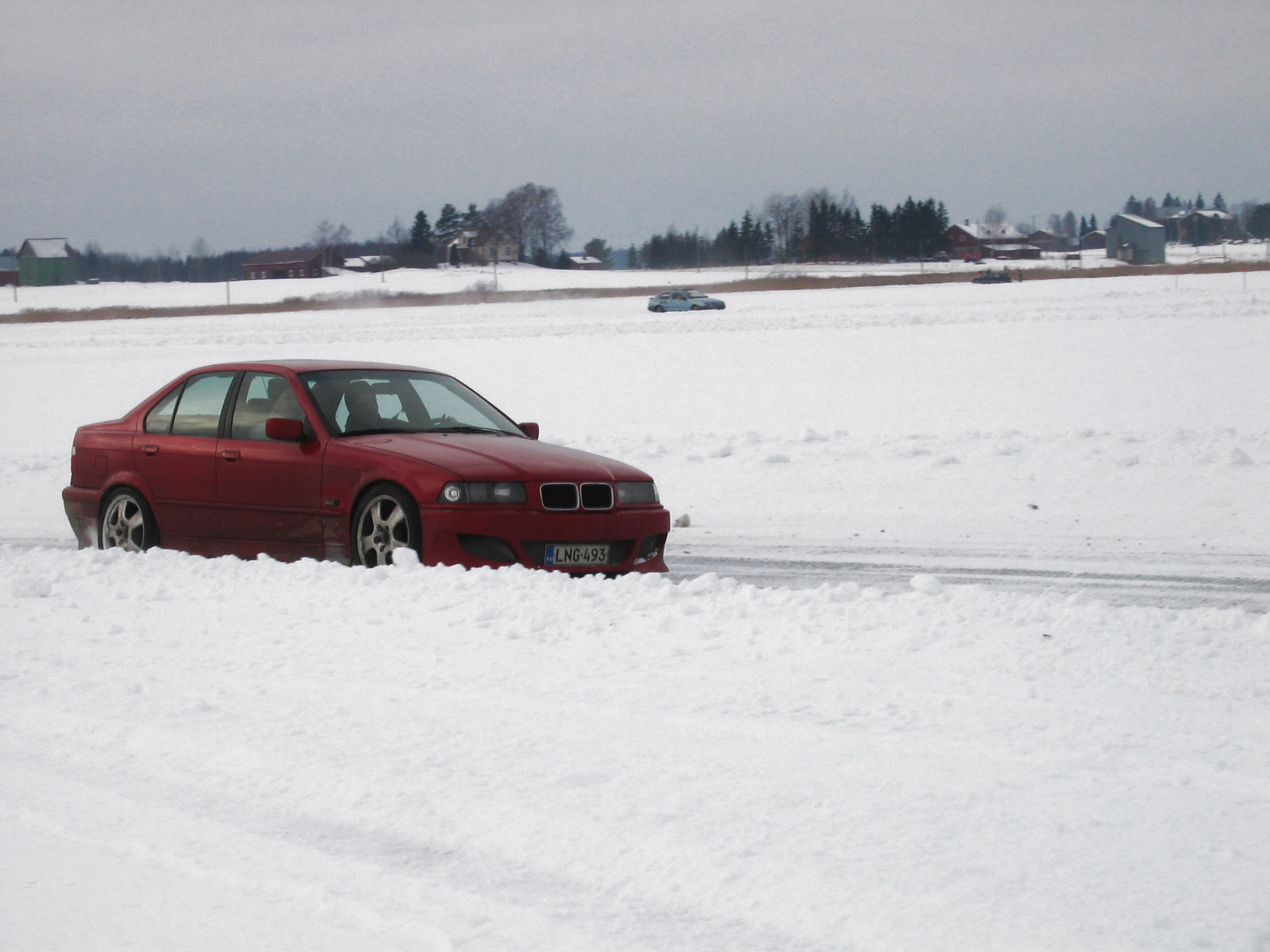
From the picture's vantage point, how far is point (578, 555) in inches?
317

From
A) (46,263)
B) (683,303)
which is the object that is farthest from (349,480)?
(46,263)

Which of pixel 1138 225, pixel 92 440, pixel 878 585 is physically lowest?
pixel 878 585

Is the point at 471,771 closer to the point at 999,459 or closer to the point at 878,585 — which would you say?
the point at 878,585

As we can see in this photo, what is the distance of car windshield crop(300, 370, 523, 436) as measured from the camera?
8.72 metres

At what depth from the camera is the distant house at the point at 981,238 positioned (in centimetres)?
15525

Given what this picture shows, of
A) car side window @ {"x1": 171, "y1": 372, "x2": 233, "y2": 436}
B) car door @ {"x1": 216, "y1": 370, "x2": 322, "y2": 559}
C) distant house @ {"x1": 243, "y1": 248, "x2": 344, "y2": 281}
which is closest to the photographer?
car door @ {"x1": 216, "y1": 370, "x2": 322, "y2": 559}

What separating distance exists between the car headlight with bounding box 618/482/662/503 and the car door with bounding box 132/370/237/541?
259cm

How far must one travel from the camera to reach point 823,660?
5680 mm

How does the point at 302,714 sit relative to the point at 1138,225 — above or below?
below

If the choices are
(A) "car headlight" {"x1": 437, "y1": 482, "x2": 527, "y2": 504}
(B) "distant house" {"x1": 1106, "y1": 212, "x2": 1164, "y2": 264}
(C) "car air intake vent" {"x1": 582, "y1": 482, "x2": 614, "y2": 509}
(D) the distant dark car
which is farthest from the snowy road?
(B) "distant house" {"x1": 1106, "y1": 212, "x2": 1164, "y2": 264}

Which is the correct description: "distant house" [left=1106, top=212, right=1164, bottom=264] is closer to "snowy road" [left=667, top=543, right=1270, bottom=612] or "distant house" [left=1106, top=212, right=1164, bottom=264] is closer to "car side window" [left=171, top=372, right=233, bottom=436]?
"snowy road" [left=667, top=543, right=1270, bottom=612]

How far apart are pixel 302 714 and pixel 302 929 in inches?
70.4

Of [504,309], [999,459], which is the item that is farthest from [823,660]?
[504,309]

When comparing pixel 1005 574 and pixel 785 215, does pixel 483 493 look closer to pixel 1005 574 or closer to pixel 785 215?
pixel 1005 574
